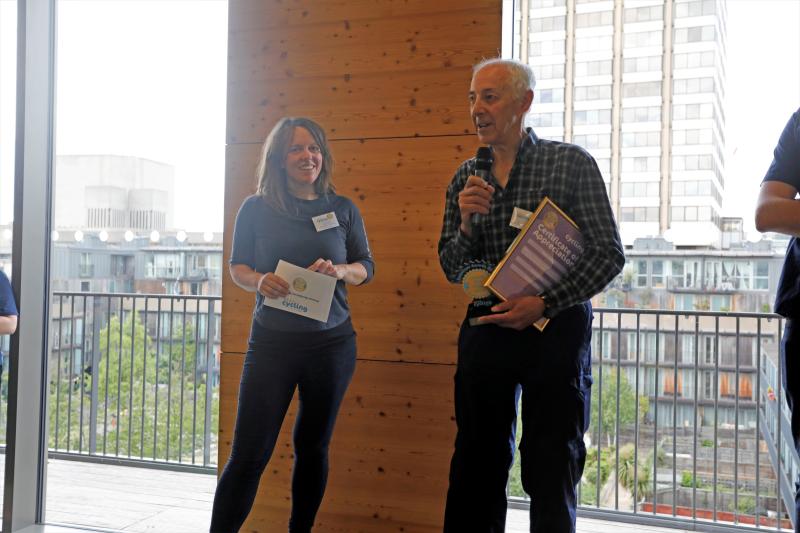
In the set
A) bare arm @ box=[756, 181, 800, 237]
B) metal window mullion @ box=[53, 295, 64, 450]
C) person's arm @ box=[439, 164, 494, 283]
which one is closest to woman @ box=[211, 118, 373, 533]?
person's arm @ box=[439, 164, 494, 283]

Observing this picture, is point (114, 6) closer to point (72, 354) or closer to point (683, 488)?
point (72, 354)

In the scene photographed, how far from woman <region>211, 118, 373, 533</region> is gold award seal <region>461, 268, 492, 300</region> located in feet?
1.93

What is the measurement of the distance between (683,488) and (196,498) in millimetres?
2468

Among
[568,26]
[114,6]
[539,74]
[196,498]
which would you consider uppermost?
[114,6]

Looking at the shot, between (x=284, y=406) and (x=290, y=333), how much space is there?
0.28 m

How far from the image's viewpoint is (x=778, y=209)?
1586 millimetres

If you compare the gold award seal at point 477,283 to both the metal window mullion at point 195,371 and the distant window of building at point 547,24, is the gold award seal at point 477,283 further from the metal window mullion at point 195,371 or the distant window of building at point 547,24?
the metal window mullion at point 195,371

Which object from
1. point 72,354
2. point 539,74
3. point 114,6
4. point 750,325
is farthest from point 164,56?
point 750,325

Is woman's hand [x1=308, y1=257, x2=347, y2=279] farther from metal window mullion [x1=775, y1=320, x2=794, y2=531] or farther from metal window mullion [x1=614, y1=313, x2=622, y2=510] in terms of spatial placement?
metal window mullion [x1=775, y1=320, x2=794, y2=531]

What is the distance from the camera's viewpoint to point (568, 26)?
2.86 metres

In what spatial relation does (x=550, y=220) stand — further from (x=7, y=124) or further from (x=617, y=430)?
(x=7, y=124)

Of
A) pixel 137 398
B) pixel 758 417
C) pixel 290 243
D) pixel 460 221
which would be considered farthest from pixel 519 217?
pixel 137 398

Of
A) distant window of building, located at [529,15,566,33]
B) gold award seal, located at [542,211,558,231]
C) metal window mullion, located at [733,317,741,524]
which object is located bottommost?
metal window mullion, located at [733,317,741,524]

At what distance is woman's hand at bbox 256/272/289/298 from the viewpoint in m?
2.26
